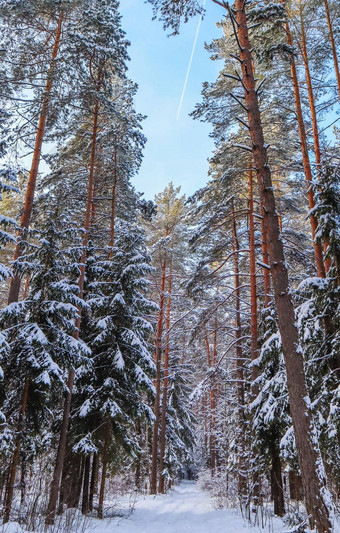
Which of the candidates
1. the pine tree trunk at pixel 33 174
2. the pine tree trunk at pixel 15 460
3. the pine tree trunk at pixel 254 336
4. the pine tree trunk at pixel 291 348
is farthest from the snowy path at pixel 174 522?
the pine tree trunk at pixel 33 174

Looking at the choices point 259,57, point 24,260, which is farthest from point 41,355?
point 259,57

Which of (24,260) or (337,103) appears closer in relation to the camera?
(24,260)

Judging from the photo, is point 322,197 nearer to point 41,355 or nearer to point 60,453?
point 41,355

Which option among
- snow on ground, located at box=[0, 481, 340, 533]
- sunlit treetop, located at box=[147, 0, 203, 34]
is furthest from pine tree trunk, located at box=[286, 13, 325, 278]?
snow on ground, located at box=[0, 481, 340, 533]

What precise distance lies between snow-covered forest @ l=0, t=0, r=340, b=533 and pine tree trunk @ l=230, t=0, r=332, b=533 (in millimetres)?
24

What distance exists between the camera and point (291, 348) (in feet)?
17.4

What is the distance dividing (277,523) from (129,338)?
613 centimetres

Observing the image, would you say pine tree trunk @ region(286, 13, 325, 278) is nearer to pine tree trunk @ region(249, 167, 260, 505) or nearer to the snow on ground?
pine tree trunk @ region(249, 167, 260, 505)

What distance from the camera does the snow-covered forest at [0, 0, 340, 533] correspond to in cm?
663

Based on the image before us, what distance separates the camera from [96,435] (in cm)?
984

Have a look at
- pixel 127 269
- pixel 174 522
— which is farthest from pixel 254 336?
pixel 174 522

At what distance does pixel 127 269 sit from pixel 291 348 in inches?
271

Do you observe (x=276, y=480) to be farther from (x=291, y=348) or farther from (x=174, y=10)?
(x=174, y=10)

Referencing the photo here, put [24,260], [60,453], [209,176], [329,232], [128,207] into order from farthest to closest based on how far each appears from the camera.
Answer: [209,176] → [128,207] → [24,260] → [60,453] → [329,232]
